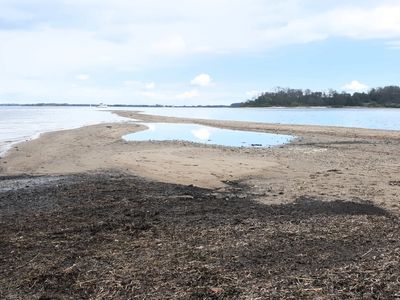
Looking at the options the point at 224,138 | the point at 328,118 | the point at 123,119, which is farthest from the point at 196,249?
the point at 328,118

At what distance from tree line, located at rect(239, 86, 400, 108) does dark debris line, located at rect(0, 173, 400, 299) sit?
5336 inches

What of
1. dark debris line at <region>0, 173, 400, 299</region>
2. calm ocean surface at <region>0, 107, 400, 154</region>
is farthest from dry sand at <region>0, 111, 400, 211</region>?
calm ocean surface at <region>0, 107, 400, 154</region>

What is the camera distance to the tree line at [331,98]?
454ft

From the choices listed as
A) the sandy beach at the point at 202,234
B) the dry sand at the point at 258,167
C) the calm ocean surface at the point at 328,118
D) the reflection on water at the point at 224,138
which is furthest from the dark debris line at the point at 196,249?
the calm ocean surface at the point at 328,118

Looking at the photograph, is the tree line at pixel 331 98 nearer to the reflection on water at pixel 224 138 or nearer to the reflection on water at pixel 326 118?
the reflection on water at pixel 326 118

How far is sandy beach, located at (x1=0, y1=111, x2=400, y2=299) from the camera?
452 centimetres

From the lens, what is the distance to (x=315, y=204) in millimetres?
8602

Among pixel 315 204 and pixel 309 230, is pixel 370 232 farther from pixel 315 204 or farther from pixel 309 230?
pixel 315 204

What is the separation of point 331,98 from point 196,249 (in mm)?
152902

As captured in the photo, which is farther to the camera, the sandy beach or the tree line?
the tree line

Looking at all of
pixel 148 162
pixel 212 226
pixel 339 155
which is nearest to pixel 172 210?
pixel 212 226

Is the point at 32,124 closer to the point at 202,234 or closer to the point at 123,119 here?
the point at 123,119

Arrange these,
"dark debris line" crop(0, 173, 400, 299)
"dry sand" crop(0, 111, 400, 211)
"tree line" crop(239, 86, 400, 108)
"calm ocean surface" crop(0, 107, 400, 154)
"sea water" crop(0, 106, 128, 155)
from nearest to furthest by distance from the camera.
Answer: "dark debris line" crop(0, 173, 400, 299)
"dry sand" crop(0, 111, 400, 211)
"sea water" crop(0, 106, 128, 155)
"calm ocean surface" crop(0, 107, 400, 154)
"tree line" crop(239, 86, 400, 108)

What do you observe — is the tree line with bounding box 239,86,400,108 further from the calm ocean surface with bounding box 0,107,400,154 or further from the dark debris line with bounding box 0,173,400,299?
the dark debris line with bounding box 0,173,400,299
